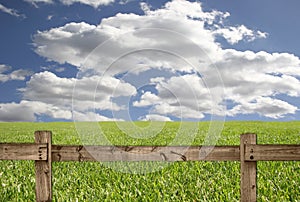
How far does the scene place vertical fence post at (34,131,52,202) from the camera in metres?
7.57

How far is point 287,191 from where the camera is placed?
32.3ft

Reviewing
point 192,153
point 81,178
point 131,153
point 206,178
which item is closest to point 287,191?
point 206,178

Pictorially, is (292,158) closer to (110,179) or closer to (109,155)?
(109,155)

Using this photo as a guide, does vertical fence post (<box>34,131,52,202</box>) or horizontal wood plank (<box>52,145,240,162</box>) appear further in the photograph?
vertical fence post (<box>34,131,52,202</box>)

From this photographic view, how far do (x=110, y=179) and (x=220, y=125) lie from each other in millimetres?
4235

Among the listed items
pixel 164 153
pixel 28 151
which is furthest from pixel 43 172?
pixel 164 153

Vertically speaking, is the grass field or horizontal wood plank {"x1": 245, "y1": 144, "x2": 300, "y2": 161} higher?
horizontal wood plank {"x1": 245, "y1": 144, "x2": 300, "y2": 161}

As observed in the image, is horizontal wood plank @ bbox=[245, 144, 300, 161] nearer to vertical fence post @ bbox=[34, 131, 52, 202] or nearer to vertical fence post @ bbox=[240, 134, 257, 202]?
vertical fence post @ bbox=[240, 134, 257, 202]

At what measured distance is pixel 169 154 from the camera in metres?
7.34

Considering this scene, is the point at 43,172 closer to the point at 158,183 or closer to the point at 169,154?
the point at 169,154

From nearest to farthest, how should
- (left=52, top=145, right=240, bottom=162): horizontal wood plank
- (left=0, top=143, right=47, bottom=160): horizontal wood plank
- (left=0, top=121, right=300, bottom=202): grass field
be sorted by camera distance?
(left=52, top=145, right=240, bottom=162): horizontal wood plank → (left=0, top=143, right=47, bottom=160): horizontal wood plank → (left=0, top=121, right=300, bottom=202): grass field

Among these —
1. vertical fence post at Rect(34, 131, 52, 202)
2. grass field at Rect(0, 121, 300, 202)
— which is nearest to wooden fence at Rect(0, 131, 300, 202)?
vertical fence post at Rect(34, 131, 52, 202)

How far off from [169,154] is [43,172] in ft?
7.68

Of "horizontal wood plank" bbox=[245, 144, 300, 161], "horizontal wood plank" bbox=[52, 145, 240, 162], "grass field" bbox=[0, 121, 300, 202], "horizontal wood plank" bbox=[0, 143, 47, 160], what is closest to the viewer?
"horizontal wood plank" bbox=[245, 144, 300, 161]
